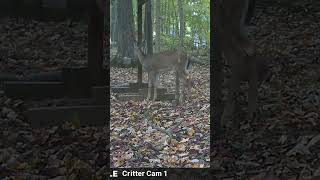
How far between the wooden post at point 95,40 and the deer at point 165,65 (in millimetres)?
160

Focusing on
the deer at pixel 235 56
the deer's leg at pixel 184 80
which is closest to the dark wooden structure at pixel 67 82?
the deer's leg at pixel 184 80

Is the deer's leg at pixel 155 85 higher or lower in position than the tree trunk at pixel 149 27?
lower

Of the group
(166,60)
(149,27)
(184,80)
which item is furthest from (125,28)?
(184,80)

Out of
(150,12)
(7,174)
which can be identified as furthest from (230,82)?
(7,174)

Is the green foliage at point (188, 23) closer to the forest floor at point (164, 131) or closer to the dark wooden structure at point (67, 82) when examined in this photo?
the forest floor at point (164, 131)

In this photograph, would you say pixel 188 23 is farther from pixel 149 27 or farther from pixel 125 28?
pixel 125 28

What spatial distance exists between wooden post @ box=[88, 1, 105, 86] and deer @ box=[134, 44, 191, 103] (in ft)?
0.53

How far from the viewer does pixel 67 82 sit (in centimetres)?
227

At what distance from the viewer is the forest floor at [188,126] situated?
7.30 feet

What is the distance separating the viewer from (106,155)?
223 centimetres

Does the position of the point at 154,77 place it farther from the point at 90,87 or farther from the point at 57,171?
the point at 57,171

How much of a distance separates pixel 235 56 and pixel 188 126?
1.25ft

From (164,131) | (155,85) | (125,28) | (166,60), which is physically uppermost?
(125,28)

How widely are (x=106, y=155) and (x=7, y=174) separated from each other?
0.44m
